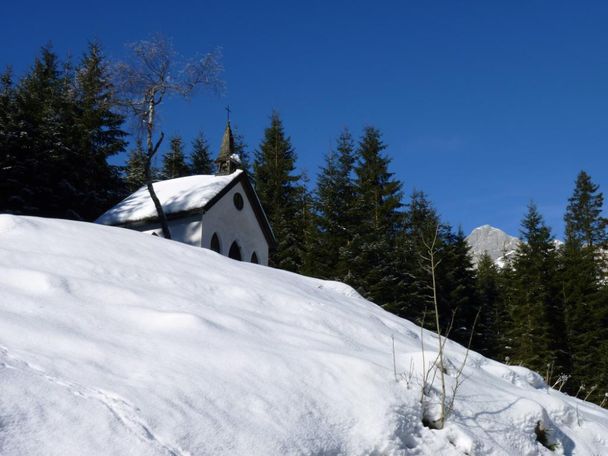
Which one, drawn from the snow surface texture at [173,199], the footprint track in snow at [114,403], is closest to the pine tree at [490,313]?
the snow surface texture at [173,199]

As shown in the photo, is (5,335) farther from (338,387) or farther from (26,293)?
(338,387)

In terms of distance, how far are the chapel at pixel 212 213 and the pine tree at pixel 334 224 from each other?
3.14 meters

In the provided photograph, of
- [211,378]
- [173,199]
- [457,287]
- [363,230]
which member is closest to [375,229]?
[363,230]

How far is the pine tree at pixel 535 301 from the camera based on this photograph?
28.3 m

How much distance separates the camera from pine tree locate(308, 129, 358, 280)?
85.0 ft

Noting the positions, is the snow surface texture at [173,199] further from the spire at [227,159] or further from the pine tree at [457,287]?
the pine tree at [457,287]

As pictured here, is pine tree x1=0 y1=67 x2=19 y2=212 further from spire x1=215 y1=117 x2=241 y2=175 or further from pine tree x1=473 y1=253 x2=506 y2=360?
pine tree x1=473 y1=253 x2=506 y2=360

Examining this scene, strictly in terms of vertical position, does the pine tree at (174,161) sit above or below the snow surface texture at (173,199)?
above

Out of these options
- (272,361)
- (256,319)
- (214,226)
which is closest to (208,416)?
(272,361)

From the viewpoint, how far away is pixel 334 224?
27.2 metres

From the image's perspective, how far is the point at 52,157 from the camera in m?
24.7

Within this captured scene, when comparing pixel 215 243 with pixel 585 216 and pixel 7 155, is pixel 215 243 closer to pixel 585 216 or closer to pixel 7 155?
pixel 7 155

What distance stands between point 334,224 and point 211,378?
78.8ft

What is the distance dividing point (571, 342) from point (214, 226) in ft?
68.2
